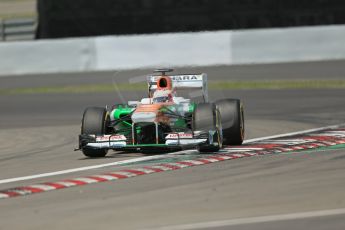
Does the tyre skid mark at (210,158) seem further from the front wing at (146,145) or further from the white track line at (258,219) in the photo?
the white track line at (258,219)

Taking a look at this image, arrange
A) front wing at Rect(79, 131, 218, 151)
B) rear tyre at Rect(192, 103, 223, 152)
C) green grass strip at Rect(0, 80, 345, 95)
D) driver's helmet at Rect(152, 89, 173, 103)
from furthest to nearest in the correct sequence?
1. green grass strip at Rect(0, 80, 345, 95)
2. driver's helmet at Rect(152, 89, 173, 103)
3. rear tyre at Rect(192, 103, 223, 152)
4. front wing at Rect(79, 131, 218, 151)

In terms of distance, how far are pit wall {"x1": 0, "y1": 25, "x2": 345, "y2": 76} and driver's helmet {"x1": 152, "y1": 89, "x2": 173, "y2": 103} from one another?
16.0 meters

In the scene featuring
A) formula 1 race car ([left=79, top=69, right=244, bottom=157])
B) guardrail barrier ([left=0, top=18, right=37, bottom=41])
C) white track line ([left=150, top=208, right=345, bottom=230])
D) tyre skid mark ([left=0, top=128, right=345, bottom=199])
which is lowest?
tyre skid mark ([left=0, top=128, right=345, bottom=199])

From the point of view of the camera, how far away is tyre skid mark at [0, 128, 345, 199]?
40.0 ft

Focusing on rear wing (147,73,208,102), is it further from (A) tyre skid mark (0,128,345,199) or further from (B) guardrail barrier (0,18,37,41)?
(B) guardrail barrier (0,18,37,41)

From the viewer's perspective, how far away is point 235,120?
631 inches

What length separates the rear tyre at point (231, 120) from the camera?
1598 centimetres

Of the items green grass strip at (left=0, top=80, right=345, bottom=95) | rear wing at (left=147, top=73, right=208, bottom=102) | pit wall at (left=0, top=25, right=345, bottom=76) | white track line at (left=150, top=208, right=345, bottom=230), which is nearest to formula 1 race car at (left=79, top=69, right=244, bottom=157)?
rear wing at (left=147, top=73, right=208, bottom=102)

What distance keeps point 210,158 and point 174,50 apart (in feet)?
62.5

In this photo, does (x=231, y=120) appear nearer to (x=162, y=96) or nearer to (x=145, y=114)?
(x=162, y=96)

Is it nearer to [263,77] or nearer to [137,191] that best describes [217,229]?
[137,191]

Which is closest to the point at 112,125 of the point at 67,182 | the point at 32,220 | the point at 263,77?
the point at 67,182

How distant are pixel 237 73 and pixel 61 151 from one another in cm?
1568

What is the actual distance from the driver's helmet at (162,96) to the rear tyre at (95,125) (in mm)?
806
